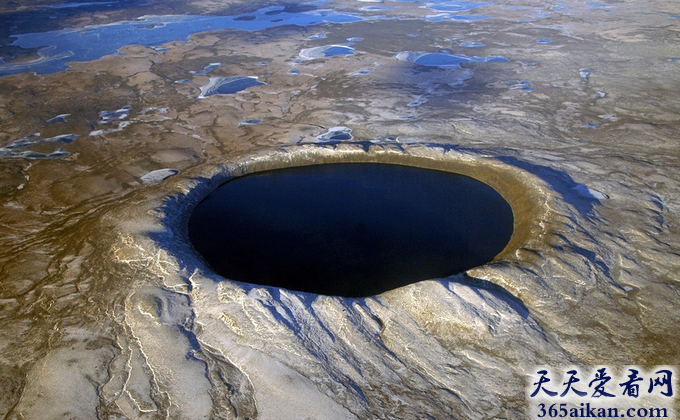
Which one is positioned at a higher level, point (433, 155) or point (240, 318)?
point (433, 155)

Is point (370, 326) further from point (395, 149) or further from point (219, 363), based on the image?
point (395, 149)

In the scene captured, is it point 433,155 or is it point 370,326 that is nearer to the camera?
point 370,326

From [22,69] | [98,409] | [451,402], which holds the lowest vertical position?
[451,402]

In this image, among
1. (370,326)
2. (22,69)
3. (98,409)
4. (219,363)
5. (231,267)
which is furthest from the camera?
(22,69)

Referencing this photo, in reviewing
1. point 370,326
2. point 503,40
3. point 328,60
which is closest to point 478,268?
point 370,326

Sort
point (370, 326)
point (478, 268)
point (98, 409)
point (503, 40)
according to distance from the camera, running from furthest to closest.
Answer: point (503, 40) → point (478, 268) → point (370, 326) → point (98, 409)

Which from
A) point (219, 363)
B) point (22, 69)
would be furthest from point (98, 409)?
point (22, 69)

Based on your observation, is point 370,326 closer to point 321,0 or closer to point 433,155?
point 433,155
